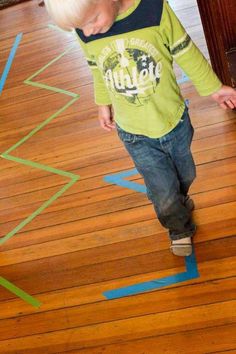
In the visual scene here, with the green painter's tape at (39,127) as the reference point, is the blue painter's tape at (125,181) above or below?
below

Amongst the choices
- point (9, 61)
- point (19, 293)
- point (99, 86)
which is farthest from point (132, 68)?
point (9, 61)

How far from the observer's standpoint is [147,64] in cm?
147

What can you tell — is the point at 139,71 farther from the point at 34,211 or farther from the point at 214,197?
the point at 34,211

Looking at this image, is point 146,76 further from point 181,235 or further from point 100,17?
point 181,235

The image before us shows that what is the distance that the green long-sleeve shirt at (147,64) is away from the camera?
55.8 inches

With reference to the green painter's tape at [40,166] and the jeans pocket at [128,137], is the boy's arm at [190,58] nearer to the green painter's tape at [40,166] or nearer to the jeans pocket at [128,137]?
the jeans pocket at [128,137]

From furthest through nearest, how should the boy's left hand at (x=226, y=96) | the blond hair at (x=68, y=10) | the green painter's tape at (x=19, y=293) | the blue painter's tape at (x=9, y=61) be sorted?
the blue painter's tape at (x=9, y=61) < the green painter's tape at (x=19, y=293) < the boy's left hand at (x=226, y=96) < the blond hair at (x=68, y=10)

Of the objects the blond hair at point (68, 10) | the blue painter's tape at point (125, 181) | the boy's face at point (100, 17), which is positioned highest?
the blond hair at point (68, 10)

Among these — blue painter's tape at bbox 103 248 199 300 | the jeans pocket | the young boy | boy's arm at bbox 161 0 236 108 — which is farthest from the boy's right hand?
blue painter's tape at bbox 103 248 199 300

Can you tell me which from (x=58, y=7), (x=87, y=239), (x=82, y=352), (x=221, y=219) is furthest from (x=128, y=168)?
(x=58, y=7)

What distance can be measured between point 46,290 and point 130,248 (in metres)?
0.42

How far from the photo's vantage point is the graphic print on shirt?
4.75 feet

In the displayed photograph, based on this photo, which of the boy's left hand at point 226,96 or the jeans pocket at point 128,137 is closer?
the boy's left hand at point 226,96

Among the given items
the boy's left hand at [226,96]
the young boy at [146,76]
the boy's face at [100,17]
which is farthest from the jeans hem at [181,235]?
the boy's face at [100,17]
